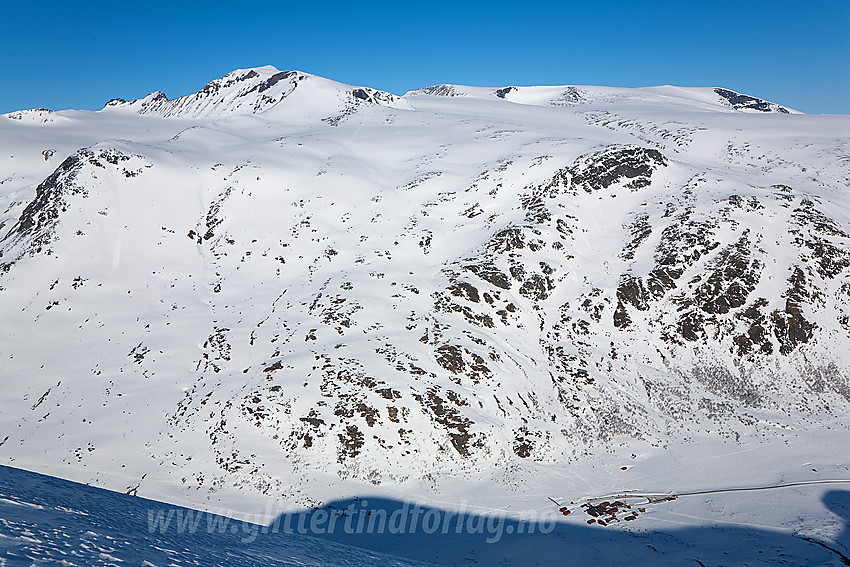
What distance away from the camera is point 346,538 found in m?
20.4

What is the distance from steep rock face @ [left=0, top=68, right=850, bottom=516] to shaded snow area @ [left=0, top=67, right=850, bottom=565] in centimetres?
20

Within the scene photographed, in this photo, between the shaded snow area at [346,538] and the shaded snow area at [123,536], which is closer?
the shaded snow area at [123,536]

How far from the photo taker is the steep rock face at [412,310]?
88.5 feet

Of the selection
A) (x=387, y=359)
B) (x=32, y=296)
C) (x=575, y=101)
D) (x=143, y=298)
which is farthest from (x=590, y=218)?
(x=575, y=101)

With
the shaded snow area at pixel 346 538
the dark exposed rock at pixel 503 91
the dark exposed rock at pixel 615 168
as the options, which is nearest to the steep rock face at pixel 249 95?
the dark exposed rock at pixel 503 91

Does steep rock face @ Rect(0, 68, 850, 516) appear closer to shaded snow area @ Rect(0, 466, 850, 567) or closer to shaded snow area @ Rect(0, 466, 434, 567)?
shaded snow area @ Rect(0, 466, 850, 567)

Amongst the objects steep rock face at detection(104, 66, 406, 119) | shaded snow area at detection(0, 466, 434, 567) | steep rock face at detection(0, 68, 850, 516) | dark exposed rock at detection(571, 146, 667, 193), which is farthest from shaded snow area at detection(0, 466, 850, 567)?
steep rock face at detection(104, 66, 406, 119)

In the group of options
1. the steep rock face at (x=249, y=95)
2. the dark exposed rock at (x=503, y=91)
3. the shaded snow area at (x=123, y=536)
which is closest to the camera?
the shaded snow area at (x=123, y=536)

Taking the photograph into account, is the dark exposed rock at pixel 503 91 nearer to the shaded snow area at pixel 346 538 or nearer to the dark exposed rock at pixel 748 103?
the dark exposed rock at pixel 748 103

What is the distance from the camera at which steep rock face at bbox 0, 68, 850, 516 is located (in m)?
27.0

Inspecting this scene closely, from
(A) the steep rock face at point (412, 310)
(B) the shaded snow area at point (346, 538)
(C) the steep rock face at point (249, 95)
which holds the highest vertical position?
(C) the steep rock face at point (249, 95)

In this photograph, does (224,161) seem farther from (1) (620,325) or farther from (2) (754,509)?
(2) (754,509)

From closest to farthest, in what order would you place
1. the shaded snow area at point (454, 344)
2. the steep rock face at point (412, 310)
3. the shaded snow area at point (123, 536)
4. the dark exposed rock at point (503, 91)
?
the shaded snow area at point (123, 536) < the shaded snow area at point (454, 344) < the steep rock face at point (412, 310) < the dark exposed rock at point (503, 91)

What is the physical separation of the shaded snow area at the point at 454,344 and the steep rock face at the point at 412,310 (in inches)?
7.8
